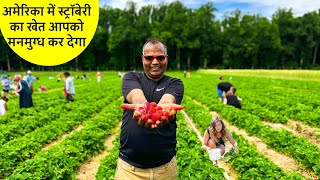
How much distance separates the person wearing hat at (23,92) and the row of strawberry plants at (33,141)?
2.35 metres

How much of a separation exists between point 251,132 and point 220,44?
8749 centimetres

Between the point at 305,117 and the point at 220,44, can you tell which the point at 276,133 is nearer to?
the point at 305,117

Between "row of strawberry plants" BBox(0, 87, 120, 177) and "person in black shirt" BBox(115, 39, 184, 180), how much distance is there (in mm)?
5256

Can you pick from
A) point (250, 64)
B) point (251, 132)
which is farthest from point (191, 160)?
point (250, 64)

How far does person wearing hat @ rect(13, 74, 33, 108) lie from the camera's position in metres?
15.3

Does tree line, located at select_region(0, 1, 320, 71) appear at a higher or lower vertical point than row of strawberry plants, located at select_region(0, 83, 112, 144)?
higher

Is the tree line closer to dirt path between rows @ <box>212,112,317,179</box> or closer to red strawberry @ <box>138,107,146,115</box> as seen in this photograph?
dirt path between rows @ <box>212,112,317,179</box>

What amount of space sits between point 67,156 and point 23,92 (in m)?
8.90

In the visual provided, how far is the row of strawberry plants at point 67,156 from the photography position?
21.1 feet

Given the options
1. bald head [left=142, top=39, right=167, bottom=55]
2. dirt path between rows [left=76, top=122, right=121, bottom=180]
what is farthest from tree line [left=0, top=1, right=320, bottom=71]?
bald head [left=142, top=39, right=167, bottom=55]

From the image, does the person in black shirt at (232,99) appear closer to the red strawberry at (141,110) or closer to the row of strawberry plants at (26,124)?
the row of strawberry plants at (26,124)

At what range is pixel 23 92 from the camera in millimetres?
15508

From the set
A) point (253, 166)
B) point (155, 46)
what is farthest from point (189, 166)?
point (155, 46)

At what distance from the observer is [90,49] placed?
94500 mm
